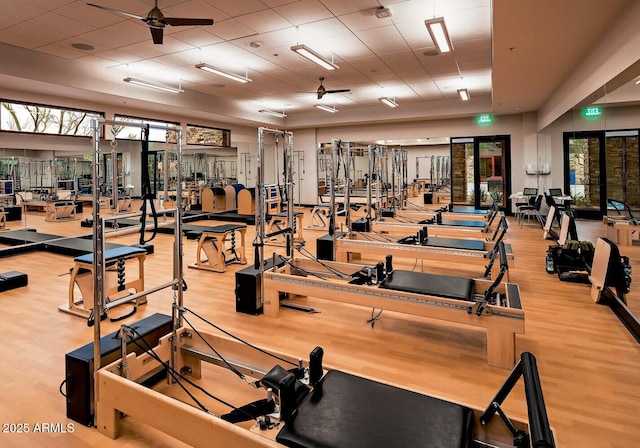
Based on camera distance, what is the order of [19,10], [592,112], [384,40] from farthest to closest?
[384,40]
[592,112]
[19,10]

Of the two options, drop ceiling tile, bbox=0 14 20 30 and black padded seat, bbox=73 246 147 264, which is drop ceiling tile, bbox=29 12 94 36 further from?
black padded seat, bbox=73 246 147 264

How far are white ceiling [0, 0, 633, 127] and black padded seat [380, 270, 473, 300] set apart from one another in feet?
7.97

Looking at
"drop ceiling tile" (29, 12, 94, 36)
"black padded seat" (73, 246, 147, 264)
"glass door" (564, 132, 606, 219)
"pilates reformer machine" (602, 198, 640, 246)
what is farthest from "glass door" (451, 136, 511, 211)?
"black padded seat" (73, 246, 147, 264)

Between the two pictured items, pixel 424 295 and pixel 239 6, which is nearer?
pixel 424 295

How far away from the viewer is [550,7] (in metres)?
3.56

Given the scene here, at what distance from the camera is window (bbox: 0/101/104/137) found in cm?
673

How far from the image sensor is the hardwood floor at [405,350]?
2.06 meters

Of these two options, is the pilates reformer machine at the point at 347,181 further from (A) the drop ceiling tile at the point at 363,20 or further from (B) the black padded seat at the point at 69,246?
(B) the black padded seat at the point at 69,246

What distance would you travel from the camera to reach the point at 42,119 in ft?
23.7

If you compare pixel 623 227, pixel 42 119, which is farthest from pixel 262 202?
pixel 42 119

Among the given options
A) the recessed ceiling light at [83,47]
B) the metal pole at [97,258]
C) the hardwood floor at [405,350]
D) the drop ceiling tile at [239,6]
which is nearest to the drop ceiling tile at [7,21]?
the recessed ceiling light at [83,47]

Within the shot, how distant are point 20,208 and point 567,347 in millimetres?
8712

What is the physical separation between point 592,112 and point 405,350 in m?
4.62

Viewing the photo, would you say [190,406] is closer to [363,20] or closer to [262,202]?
[262,202]
